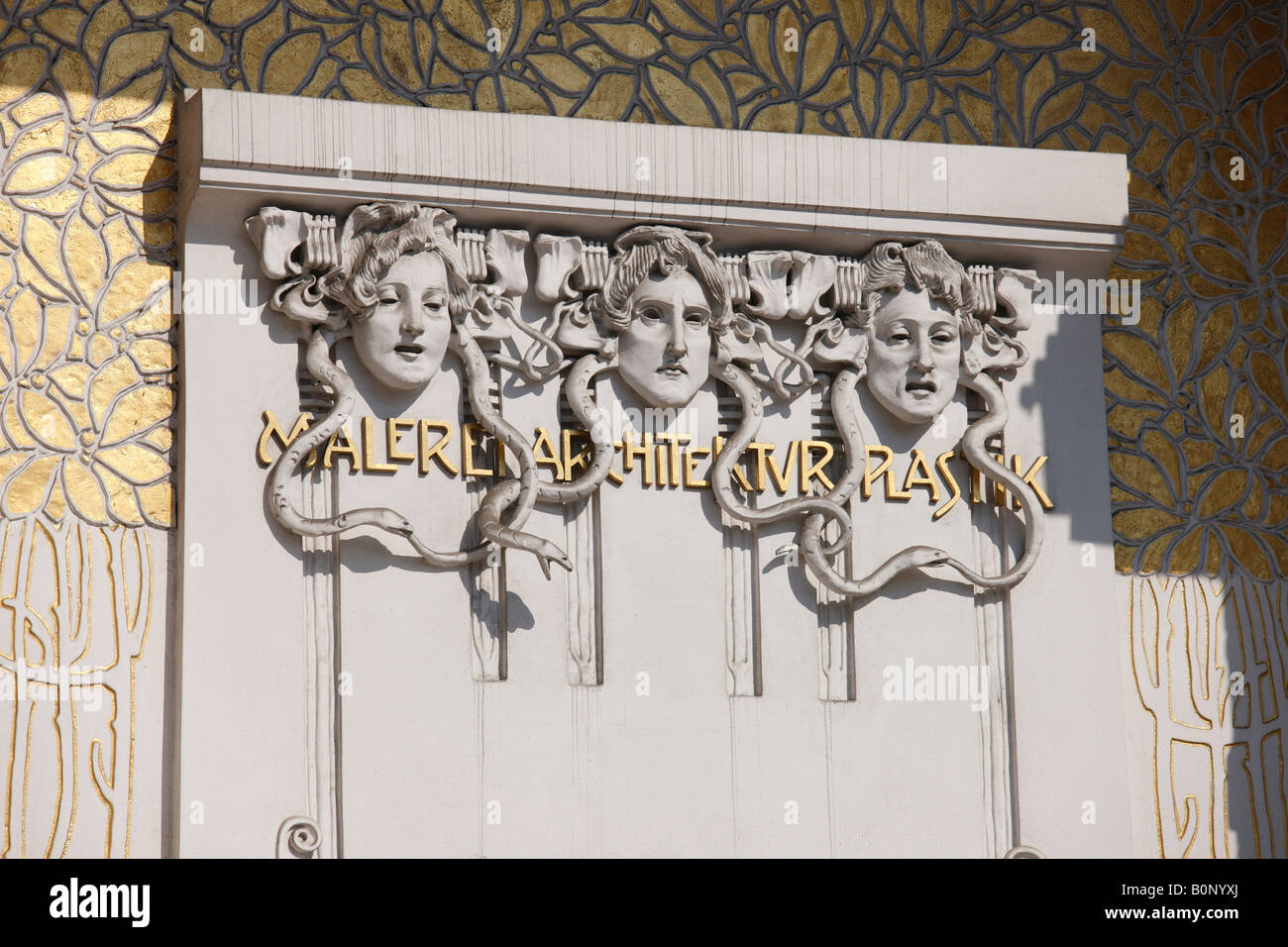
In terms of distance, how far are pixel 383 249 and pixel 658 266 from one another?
0.83 metres

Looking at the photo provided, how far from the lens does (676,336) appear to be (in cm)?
690

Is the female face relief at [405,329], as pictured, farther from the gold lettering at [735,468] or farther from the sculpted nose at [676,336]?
the gold lettering at [735,468]

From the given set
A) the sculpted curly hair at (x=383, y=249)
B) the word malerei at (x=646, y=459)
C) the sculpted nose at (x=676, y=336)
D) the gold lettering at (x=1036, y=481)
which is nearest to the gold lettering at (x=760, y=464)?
the word malerei at (x=646, y=459)

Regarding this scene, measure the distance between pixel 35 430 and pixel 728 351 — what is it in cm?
203

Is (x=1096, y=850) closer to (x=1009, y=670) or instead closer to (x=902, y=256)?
(x=1009, y=670)

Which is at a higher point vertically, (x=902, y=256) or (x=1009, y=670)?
(x=902, y=256)

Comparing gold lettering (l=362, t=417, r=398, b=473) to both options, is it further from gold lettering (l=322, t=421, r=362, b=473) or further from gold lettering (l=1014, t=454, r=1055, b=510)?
gold lettering (l=1014, t=454, r=1055, b=510)

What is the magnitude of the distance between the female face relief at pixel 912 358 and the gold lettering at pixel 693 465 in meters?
0.58

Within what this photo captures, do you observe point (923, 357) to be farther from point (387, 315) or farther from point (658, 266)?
point (387, 315)

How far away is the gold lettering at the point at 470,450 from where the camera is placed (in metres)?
6.77

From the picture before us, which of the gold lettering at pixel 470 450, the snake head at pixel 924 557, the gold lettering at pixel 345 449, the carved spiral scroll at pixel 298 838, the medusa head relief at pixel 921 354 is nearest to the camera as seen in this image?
the carved spiral scroll at pixel 298 838

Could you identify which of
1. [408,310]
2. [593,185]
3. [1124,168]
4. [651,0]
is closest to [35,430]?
[408,310]

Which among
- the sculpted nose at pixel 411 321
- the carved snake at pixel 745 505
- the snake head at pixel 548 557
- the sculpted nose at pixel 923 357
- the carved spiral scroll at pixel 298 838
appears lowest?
the carved spiral scroll at pixel 298 838
